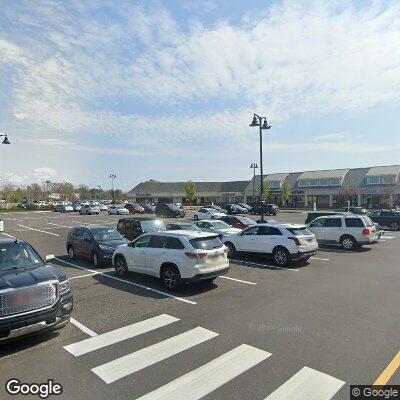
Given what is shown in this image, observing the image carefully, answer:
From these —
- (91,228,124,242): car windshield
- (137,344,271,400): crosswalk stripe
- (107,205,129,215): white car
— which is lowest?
(137,344,271,400): crosswalk stripe

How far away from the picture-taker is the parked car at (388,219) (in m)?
28.5

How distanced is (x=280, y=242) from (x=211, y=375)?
9.33 meters

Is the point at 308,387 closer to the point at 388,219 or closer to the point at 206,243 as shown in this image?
the point at 206,243

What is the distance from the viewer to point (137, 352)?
20.5 ft

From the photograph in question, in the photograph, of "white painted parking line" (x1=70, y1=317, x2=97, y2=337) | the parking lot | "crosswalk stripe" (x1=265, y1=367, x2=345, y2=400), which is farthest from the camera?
"white painted parking line" (x1=70, y1=317, x2=97, y2=337)

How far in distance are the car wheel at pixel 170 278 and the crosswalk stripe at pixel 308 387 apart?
5.28 m

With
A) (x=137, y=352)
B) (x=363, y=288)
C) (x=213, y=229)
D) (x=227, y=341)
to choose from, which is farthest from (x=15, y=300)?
(x=213, y=229)

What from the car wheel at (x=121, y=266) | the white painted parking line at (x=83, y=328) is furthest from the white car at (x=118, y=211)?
the white painted parking line at (x=83, y=328)

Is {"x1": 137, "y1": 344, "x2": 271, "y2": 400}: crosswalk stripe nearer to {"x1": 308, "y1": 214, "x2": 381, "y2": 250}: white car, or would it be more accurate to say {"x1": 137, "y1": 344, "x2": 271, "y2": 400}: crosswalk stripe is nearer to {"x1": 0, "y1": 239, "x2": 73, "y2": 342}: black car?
{"x1": 0, "y1": 239, "x2": 73, "y2": 342}: black car

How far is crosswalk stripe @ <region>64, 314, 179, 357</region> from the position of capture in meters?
6.46

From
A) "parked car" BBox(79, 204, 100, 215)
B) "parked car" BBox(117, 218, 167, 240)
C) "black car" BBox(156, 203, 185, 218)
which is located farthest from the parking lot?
"parked car" BBox(79, 204, 100, 215)

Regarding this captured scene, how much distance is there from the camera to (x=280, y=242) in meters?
14.2

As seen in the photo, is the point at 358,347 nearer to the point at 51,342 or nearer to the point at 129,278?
the point at 51,342

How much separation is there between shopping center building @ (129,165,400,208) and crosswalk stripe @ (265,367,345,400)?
203 feet
